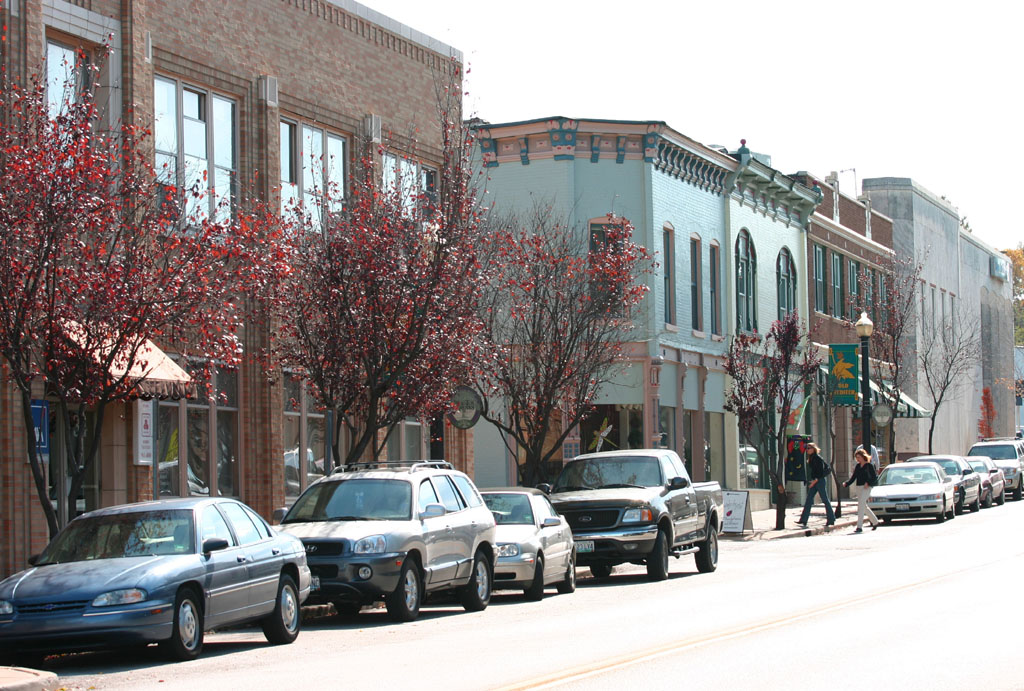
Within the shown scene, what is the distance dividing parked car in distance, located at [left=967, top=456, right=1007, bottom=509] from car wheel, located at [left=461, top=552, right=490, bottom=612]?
27.9 meters

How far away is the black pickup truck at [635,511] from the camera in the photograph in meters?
21.2

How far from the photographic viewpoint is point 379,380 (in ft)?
67.8

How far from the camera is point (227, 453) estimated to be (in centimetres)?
2353

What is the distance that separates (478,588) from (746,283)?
25.6 metres

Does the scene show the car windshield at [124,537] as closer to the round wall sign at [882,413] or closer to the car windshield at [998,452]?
the round wall sign at [882,413]

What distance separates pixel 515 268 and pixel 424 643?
43.3 ft

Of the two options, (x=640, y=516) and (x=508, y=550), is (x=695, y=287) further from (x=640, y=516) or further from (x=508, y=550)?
(x=508, y=550)

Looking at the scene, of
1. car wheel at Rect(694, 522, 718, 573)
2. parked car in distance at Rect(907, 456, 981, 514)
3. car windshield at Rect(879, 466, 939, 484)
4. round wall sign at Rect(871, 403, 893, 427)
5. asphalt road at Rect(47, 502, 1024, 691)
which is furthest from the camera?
round wall sign at Rect(871, 403, 893, 427)

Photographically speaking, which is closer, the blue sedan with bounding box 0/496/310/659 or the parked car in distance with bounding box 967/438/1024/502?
the blue sedan with bounding box 0/496/310/659

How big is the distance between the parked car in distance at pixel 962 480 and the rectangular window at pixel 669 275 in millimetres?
7931

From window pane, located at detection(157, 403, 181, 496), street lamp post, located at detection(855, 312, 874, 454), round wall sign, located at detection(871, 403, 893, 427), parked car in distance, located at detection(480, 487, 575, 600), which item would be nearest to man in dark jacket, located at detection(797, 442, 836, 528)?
street lamp post, located at detection(855, 312, 874, 454)

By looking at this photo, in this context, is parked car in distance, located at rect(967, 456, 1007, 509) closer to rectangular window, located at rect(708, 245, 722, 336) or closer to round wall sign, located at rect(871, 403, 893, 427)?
round wall sign, located at rect(871, 403, 893, 427)

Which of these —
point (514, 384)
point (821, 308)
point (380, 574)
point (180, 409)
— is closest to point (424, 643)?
point (380, 574)

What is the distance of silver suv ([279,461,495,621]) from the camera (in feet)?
52.3
